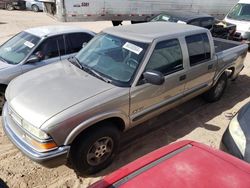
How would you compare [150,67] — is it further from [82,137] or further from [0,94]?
[0,94]

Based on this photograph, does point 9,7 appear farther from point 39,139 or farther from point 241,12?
point 39,139

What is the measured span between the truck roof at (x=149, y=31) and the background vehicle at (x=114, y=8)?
7024 mm

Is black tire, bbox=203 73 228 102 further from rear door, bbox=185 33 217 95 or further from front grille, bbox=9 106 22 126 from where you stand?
front grille, bbox=9 106 22 126

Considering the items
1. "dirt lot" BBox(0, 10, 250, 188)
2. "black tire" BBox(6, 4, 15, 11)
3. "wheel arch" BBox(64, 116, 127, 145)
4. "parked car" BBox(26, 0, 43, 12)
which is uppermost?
"wheel arch" BBox(64, 116, 127, 145)

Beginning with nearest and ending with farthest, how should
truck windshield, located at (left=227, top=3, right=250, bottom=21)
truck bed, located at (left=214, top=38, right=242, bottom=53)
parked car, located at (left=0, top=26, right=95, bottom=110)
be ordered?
1. parked car, located at (left=0, top=26, right=95, bottom=110)
2. truck bed, located at (left=214, top=38, right=242, bottom=53)
3. truck windshield, located at (left=227, top=3, right=250, bottom=21)

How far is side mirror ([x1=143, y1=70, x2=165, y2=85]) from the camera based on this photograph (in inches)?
156

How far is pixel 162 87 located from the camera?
4566 millimetres

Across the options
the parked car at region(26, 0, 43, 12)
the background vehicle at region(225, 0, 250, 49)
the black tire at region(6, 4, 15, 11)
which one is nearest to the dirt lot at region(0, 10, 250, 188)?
the background vehicle at region(225, 0, 250, 49)

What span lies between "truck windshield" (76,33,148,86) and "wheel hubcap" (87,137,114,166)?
892 mm

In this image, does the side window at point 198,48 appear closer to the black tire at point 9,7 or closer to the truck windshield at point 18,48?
the truck windshield at point 18,48

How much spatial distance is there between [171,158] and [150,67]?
1.90 meters

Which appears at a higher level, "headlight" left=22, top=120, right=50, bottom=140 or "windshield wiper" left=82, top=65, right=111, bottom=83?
"windshield wiper" left=82, top=65, right=111, bottom=83

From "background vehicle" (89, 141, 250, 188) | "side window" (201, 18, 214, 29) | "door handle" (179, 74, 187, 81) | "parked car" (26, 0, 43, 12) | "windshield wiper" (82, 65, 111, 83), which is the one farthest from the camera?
"parked car" (26, 0, 43, 12)

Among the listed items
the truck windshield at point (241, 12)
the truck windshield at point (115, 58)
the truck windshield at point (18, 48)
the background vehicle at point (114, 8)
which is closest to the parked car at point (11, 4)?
the background vehicle at point (114, 8)
